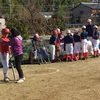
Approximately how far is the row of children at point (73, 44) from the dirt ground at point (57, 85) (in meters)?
2.41

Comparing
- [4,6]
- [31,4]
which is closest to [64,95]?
[31,4]

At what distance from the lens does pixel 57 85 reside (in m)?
10.0

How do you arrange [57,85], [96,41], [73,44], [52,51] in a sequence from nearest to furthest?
1. [57,85]
2. [52,51]
3. [73,44]
4. [96,41]

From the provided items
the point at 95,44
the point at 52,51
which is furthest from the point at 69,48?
the point at 95,44

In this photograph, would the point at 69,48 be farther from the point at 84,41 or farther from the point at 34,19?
the point at 34,19

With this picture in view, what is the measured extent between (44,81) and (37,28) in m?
21.2

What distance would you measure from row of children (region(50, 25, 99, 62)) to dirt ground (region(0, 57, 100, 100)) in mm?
2405

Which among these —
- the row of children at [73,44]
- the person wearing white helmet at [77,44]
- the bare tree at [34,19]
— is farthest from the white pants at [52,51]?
the bare tree at [34,19]

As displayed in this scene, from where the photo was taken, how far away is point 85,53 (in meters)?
→ 16.3

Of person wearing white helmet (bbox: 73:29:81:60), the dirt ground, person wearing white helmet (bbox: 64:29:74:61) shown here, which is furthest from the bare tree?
Result: the dirt ground

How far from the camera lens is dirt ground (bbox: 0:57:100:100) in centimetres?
875

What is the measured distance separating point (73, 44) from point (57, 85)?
6440 millimetres

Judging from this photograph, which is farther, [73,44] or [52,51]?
[73,44]

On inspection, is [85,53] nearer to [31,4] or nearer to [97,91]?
[97,91]
